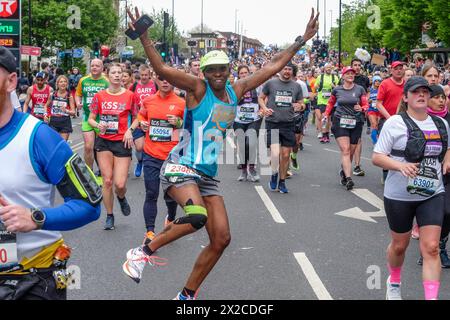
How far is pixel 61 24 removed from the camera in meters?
48.9

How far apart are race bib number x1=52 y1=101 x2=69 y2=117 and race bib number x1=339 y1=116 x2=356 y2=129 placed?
534 cm

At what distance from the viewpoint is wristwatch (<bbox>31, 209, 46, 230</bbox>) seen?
9.62ft

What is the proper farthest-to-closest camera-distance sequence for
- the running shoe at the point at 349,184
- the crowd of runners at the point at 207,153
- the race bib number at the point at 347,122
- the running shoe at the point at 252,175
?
the running shoe at the point at 252,175, the race bib number at the point at 347,122, the running shoe at the point at 349,184, the crowd of runners at the point at 207,153

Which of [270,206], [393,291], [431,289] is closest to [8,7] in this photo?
[270,206]

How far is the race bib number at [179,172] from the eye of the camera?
5586mm

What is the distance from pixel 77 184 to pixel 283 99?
890cm

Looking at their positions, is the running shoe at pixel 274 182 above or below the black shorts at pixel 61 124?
below

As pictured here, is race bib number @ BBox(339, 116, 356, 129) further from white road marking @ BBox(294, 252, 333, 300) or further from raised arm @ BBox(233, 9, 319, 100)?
raised arm @ BBox(233, 9, 319, 100)

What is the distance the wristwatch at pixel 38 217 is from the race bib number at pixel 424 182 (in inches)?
125

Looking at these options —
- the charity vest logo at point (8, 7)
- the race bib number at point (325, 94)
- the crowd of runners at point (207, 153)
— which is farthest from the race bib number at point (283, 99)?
the charity vest logo at point (8, 7)

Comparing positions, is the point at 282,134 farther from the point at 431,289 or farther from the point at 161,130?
the point at 431,289

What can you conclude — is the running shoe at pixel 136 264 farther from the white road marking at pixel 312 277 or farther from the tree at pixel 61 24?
the tree at pixel 61 24

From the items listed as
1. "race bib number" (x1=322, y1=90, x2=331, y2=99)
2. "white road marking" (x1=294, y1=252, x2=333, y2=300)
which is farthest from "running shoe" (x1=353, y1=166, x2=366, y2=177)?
"race bib number" (x1=322, y1=90, x2=331, y2=99)
